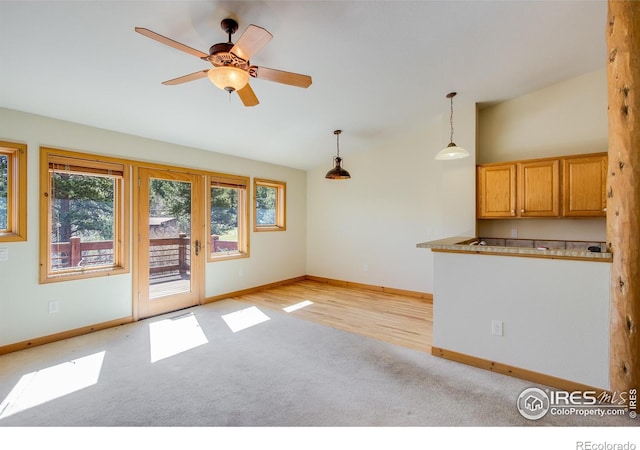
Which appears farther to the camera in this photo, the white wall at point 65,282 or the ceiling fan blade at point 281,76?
the white wall at point 65,282

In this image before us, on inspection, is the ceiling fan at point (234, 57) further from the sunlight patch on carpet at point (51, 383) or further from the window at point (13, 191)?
the sunlight patch on carpet at point (51, 383)

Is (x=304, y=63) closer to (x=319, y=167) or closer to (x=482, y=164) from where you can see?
(x=482, y=164)

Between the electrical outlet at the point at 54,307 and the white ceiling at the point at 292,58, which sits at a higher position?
the white ceiling at the point at 292,58

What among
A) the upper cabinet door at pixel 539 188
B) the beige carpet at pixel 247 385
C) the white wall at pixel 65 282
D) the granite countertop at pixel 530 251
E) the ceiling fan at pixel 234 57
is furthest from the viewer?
the upper cabinet door at pixel 539 188

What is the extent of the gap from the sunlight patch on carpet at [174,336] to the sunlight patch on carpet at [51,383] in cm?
51

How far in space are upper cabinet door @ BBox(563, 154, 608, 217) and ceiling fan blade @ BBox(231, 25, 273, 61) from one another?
3.96 metres

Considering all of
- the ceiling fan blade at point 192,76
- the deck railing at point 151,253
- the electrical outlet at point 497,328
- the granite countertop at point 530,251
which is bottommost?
the electrical outlet at point 497,328

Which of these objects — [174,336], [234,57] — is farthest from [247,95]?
[174,336]

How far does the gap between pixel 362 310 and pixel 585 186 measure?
3.29 metres

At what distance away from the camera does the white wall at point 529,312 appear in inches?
88.2

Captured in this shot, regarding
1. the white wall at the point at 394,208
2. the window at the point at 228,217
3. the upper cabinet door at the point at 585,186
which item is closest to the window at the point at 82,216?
the window at the point at 228,217

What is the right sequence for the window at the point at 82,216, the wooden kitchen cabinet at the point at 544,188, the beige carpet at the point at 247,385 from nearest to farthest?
the beige carpet at the point at 247,385 → the window at the point at 82,216 → the wooden kitchen cabinet at the point at 544,188

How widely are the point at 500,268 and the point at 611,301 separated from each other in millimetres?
736

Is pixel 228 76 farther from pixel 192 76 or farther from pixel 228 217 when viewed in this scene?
pixel 228 217
